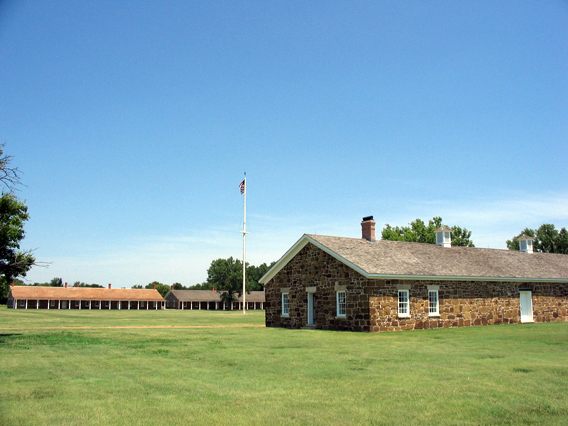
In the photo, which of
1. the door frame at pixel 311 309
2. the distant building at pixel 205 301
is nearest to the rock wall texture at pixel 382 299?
the door frame at pixel 311 309

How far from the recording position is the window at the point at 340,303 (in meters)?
26.1

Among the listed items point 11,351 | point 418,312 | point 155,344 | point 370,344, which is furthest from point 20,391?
point 418,312

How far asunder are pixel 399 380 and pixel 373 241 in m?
20.0

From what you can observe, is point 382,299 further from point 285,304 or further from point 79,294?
point 79,294

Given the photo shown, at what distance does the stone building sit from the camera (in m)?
25.2

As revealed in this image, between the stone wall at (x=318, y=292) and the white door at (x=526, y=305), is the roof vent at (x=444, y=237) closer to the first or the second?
the white door at (x=526, y=305)

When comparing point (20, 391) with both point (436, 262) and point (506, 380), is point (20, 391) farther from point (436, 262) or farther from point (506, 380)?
point (436, 262)

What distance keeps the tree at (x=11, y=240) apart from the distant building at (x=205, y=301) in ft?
254

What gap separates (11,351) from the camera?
1616 centimetres

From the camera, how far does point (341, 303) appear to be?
2619 centimetres

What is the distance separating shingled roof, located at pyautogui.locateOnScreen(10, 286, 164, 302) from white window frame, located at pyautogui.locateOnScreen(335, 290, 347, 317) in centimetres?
7180

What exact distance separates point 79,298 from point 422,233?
5907 centimetres

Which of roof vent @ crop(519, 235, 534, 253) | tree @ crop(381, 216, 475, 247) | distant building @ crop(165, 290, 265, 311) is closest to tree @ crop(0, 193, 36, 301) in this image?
roof vent @ crop(519, 235, 534, 253)

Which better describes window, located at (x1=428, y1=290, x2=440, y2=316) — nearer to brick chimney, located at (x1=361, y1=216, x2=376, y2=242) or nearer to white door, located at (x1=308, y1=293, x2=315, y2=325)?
brick chimney, located at (x1=361, y1=216, x2=376, y2=242)
